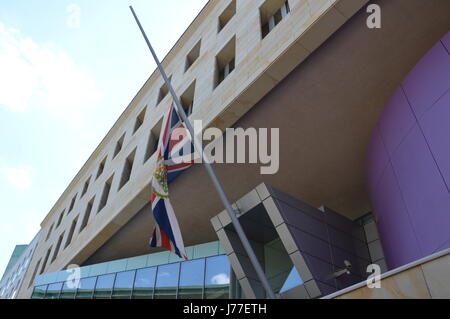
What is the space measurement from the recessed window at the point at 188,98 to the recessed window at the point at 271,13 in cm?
453

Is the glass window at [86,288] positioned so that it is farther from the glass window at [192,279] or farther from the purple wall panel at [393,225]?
the purple wall panel at [393,225]

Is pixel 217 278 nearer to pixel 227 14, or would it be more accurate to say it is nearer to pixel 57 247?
pixel 227 14

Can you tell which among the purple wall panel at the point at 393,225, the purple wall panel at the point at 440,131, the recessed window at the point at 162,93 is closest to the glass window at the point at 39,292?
the recessed window at the point at 162,93

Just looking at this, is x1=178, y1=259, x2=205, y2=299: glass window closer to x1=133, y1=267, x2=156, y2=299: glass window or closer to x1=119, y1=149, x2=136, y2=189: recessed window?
x1=133, y1=267, x2=156, y2=299: glass window

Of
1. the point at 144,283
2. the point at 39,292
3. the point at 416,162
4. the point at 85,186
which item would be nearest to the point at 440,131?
the point at 416,162

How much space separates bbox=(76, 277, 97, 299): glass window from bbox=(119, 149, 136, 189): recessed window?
502 cm

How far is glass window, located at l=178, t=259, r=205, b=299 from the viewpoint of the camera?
1692 cm

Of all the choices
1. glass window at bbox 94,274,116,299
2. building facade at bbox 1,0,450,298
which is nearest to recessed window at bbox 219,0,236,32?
building facade at bbox 1,0,450,298

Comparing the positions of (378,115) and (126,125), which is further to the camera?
(126,125)
